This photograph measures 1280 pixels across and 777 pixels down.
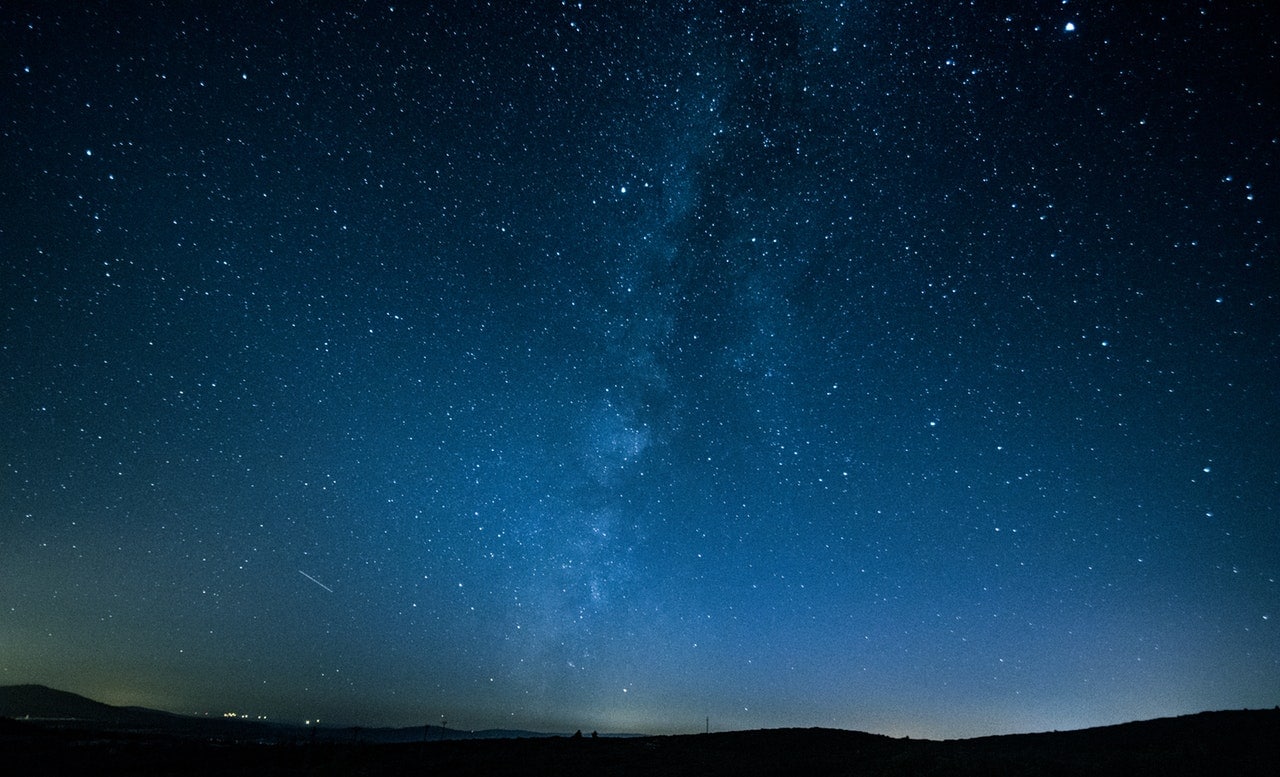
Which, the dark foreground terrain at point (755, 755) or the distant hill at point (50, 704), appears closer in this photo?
the dark foreground terrain at point (755, 755)

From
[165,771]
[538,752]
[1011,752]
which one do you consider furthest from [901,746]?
[165,771]

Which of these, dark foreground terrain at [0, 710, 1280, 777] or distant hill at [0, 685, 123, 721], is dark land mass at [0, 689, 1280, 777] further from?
distant hill at [0, 685, 123, 721]

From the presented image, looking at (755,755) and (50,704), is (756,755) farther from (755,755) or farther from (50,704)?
(50,704)

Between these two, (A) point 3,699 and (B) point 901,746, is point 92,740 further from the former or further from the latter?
(A) point 3,699

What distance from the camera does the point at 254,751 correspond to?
26.0 m

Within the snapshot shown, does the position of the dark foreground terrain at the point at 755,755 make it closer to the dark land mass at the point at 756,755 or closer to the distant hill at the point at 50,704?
the dark land mass at the point at 756,755

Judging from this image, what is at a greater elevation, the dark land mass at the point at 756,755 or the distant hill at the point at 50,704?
the dark land mass at the point at 756,755

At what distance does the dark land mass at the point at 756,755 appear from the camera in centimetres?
1684

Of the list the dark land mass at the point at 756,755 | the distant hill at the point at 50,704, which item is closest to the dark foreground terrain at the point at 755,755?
the dark land mass at the point at 756,755

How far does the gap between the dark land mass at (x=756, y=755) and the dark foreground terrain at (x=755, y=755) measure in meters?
0.04

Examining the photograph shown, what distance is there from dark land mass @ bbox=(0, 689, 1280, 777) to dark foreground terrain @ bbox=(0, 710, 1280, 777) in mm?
42

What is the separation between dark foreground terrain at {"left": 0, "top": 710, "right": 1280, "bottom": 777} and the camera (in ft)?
55.2

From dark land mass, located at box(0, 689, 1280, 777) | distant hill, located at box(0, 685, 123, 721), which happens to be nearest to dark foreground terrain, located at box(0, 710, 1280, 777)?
dark land mass, located at box(0, 689, 1280, 777)

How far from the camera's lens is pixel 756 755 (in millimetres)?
23281
